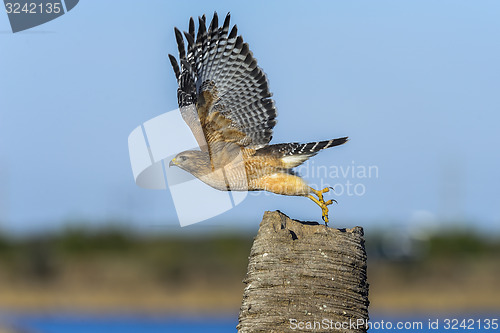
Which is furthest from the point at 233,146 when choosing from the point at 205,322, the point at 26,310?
the point at 26,310

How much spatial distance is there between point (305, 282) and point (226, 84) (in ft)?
10.9

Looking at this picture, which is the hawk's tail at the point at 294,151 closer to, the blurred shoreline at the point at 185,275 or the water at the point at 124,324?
the water at the point at 124,324

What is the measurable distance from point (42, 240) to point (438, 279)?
55.1ft

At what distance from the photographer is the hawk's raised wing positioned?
27.2ft

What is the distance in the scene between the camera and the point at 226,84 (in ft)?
27.5

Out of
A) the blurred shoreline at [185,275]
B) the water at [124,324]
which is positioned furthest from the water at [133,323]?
the blurred shoreline at [185,275]

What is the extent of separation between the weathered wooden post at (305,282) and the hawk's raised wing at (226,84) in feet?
8.60

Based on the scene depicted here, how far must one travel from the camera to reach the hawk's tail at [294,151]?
834 cm

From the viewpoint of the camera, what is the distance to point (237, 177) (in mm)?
8242

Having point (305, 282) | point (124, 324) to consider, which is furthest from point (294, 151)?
point (124, 324)

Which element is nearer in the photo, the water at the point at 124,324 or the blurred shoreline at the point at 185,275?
the water at the point at 124,324

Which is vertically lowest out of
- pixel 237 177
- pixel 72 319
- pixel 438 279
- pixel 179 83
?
pixel 237 177

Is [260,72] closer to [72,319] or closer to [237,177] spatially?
[237,177]

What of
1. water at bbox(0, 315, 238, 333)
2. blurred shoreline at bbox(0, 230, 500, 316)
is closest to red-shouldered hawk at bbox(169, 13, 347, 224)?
water at bbox(0, 315, 238, 333)
